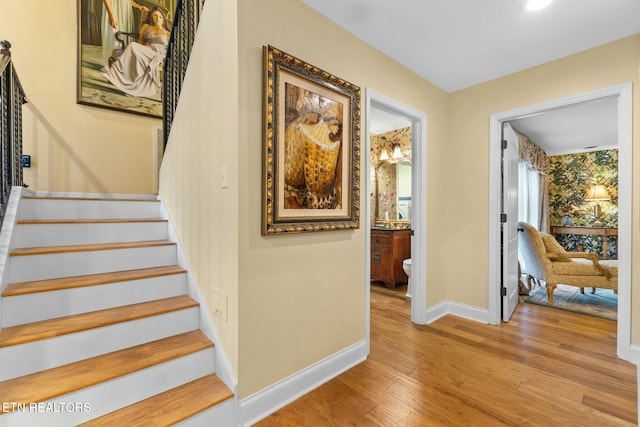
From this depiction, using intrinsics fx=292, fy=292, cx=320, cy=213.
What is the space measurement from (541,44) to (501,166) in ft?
3.54

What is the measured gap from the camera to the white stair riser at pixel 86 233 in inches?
73.5

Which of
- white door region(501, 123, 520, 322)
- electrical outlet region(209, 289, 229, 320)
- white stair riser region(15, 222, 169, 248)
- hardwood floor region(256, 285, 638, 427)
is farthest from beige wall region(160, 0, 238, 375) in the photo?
white door region(501, 123, 520, 322)

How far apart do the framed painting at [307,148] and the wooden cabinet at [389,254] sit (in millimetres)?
2121

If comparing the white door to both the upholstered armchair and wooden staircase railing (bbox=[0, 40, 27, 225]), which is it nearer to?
the upholstered armchair

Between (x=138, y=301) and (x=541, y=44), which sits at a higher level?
(x=541, y=44)

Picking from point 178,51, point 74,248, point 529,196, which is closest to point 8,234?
point 74,248

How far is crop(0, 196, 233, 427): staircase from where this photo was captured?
4.27 ft

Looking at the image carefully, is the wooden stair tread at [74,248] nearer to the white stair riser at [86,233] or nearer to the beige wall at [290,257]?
the white stair riser at [86,233]

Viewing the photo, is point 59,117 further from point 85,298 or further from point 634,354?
point 634,354

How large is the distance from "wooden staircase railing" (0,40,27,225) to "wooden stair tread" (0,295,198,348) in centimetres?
81

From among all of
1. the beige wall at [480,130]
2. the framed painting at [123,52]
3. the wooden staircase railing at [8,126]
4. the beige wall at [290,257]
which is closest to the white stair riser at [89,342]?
the beige wall at [290,257]

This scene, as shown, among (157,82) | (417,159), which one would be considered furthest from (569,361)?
(157,82)

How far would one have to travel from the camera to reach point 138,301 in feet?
6.06

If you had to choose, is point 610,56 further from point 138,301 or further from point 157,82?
point 157,82
